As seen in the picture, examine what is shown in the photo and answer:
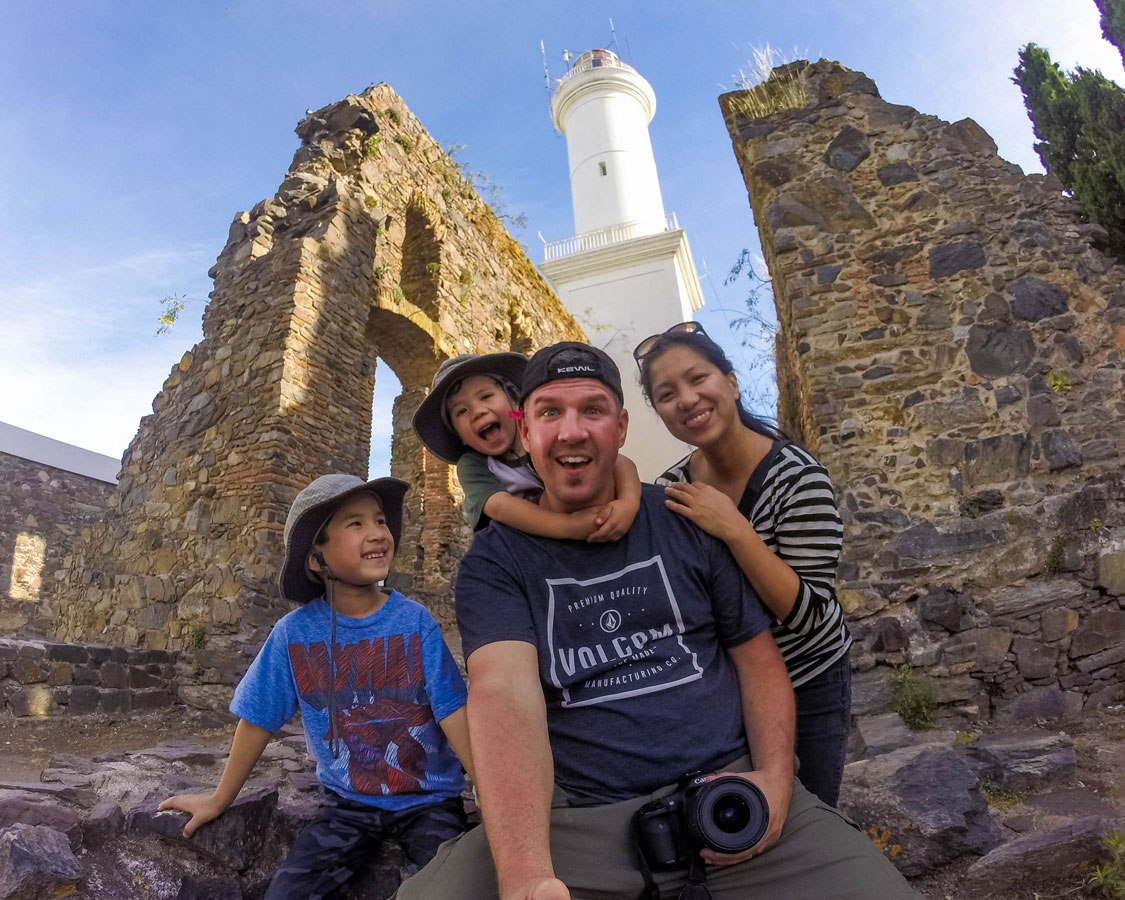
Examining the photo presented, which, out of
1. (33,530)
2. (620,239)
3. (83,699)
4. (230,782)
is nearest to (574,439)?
(230,782)

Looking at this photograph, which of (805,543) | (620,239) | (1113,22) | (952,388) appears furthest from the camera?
(620,239)

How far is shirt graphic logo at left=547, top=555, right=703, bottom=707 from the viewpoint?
148cm

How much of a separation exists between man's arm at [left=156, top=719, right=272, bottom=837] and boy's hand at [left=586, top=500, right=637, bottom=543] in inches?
47.6

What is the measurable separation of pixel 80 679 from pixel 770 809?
17.0 ft

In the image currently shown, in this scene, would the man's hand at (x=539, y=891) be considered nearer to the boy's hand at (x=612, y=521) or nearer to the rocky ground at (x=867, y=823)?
the boy's hand at (x=612, y=521)

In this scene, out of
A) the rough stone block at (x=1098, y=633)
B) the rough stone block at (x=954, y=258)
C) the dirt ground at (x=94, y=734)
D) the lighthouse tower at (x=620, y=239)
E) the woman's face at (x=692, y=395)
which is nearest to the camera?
the woman's face at (x=692, y=395)

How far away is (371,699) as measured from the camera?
6.80 feet

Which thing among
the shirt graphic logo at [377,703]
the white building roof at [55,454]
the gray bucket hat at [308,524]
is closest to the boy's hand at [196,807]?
the shirt graphic logo at [377,703]

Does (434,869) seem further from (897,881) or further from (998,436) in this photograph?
(998,436)

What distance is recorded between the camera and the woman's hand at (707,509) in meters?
1.60

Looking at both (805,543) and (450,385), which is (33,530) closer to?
(450,385)

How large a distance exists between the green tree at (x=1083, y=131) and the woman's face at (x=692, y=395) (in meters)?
5.00

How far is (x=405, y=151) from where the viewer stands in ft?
27.9

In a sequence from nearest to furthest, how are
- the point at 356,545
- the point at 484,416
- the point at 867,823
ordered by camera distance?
the point at 356,545, the point at 867,823, the point at 484,416
